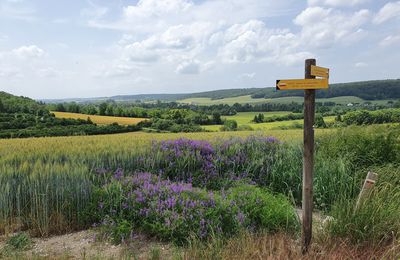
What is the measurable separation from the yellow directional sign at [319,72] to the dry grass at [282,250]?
1.93m

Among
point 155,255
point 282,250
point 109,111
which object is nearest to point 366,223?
point 282,250

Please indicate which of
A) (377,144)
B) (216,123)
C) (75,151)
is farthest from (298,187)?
(216,123)

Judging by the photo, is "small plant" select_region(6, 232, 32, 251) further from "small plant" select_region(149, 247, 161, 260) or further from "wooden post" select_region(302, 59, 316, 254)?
"wooden post" select_region(302, 59, 316, 254)

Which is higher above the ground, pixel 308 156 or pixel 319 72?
pixel 319 72

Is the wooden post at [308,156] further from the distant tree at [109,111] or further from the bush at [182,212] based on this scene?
the distant tree at [109,111]

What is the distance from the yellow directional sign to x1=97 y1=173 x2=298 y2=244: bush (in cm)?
205

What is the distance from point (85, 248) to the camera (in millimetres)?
4488

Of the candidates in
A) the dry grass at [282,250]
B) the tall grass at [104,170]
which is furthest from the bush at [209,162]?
the dry grass at [282,250]

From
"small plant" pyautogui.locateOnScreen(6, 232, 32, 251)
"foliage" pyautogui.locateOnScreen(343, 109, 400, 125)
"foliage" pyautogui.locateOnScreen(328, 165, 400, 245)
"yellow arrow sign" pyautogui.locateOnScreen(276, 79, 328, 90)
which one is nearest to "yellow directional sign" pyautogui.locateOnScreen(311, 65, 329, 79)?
"yellow arrow sign" pyautogui.locateOnScreen(276, 79, 328, 90)

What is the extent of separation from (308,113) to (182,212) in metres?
2.29

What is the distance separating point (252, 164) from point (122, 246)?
445 cm

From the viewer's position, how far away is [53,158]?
23.4 feet

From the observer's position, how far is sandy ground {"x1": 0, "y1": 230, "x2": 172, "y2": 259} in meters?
4.14

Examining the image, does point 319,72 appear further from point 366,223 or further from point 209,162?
point 209,162
